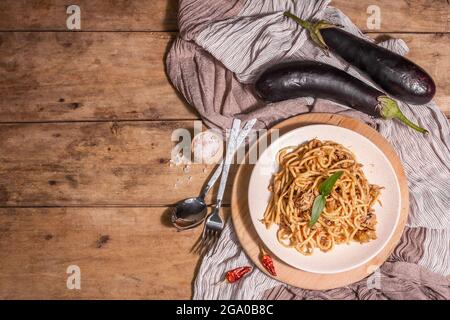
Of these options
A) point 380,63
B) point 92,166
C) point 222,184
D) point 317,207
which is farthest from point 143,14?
point 317,207

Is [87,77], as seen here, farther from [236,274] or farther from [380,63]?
[380,63]

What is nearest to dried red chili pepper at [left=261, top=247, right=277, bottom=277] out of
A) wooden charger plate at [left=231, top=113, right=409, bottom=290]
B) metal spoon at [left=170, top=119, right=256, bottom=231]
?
wooden charger plate at [left=231, top=113, right=409, bottom=290]

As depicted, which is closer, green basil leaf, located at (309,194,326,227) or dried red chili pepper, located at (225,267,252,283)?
green basil leaf, located at (309,194,326,227)

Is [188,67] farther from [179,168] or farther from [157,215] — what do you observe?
[157,215]

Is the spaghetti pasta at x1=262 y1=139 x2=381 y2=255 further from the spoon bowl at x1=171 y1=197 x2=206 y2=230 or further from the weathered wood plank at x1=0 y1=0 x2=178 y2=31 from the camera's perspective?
the weathered wood plank at x1=0 y1=0 x2=178 y2=31

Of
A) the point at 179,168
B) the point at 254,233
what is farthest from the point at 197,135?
the point at 254,233
